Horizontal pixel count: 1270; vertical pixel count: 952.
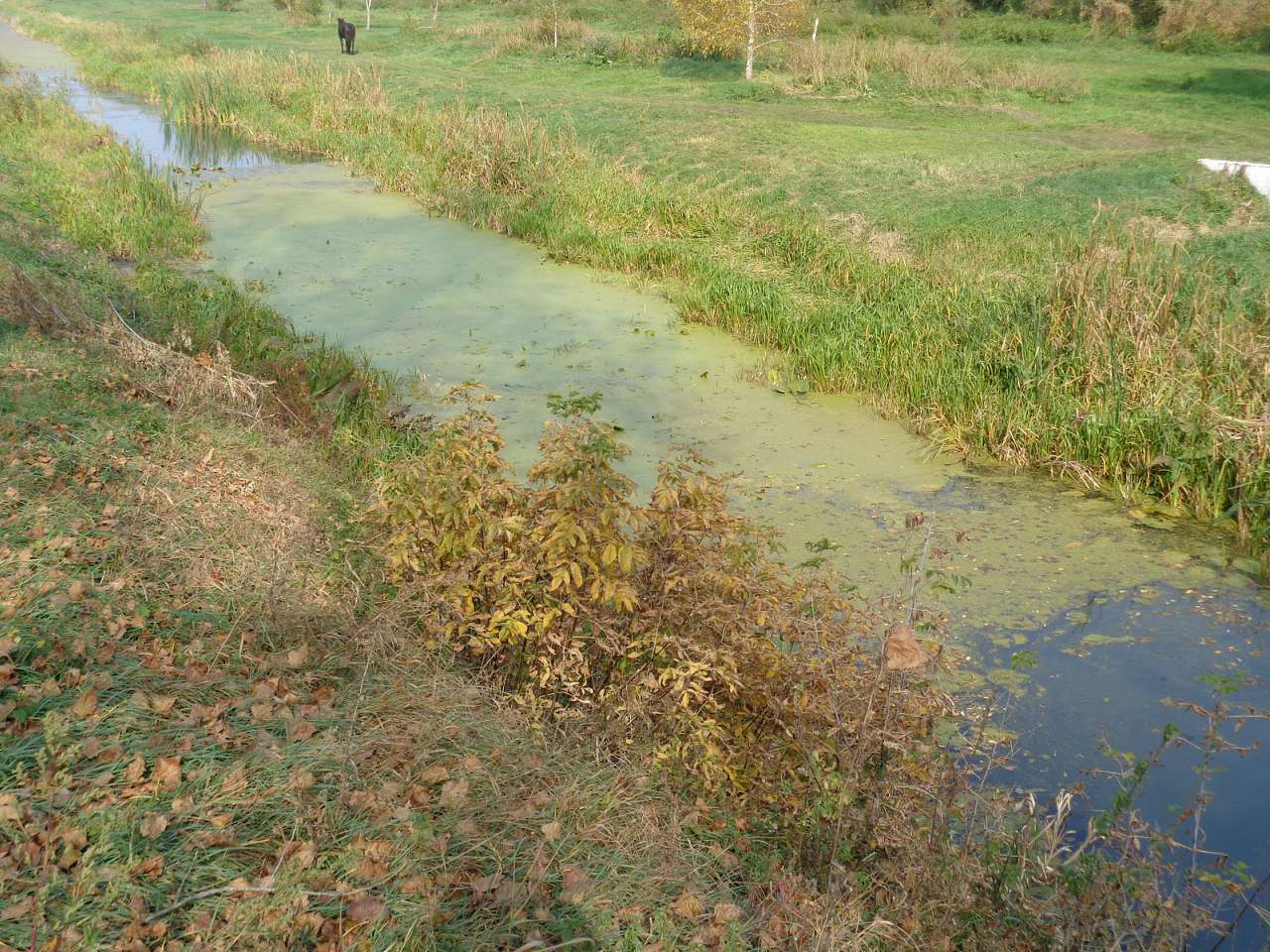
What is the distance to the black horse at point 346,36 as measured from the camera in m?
25.4

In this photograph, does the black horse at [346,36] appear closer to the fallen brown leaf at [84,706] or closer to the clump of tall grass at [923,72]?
the clump of tall grass at [923,72]

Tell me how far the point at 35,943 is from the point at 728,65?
24064mm

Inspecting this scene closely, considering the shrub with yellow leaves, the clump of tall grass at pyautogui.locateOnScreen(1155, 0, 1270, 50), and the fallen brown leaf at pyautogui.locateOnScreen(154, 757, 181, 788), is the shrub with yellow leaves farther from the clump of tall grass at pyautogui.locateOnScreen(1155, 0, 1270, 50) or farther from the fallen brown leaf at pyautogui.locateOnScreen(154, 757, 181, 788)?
the clump of tall grass at pyautogui.locateOnScreen(1155, 0, 1270, 50)

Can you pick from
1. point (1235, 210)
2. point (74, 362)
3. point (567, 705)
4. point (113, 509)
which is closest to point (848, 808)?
point (567, 705)

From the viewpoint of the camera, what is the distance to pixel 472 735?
3.44 metres

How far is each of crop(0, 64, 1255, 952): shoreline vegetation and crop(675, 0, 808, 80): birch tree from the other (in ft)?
63.6

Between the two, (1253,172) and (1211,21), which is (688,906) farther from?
(1211,21)

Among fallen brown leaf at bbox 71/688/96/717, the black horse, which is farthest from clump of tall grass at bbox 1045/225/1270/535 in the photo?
the black horse

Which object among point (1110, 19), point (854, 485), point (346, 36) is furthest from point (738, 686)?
point (1110, 19)

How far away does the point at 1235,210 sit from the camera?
1050 centimetres

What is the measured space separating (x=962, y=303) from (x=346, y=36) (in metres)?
22.3

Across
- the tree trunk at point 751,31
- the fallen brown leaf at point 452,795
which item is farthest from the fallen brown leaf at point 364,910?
the tree trunk at point 751,31

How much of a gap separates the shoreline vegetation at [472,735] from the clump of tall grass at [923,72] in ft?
60.5

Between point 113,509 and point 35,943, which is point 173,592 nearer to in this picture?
point 113,509
